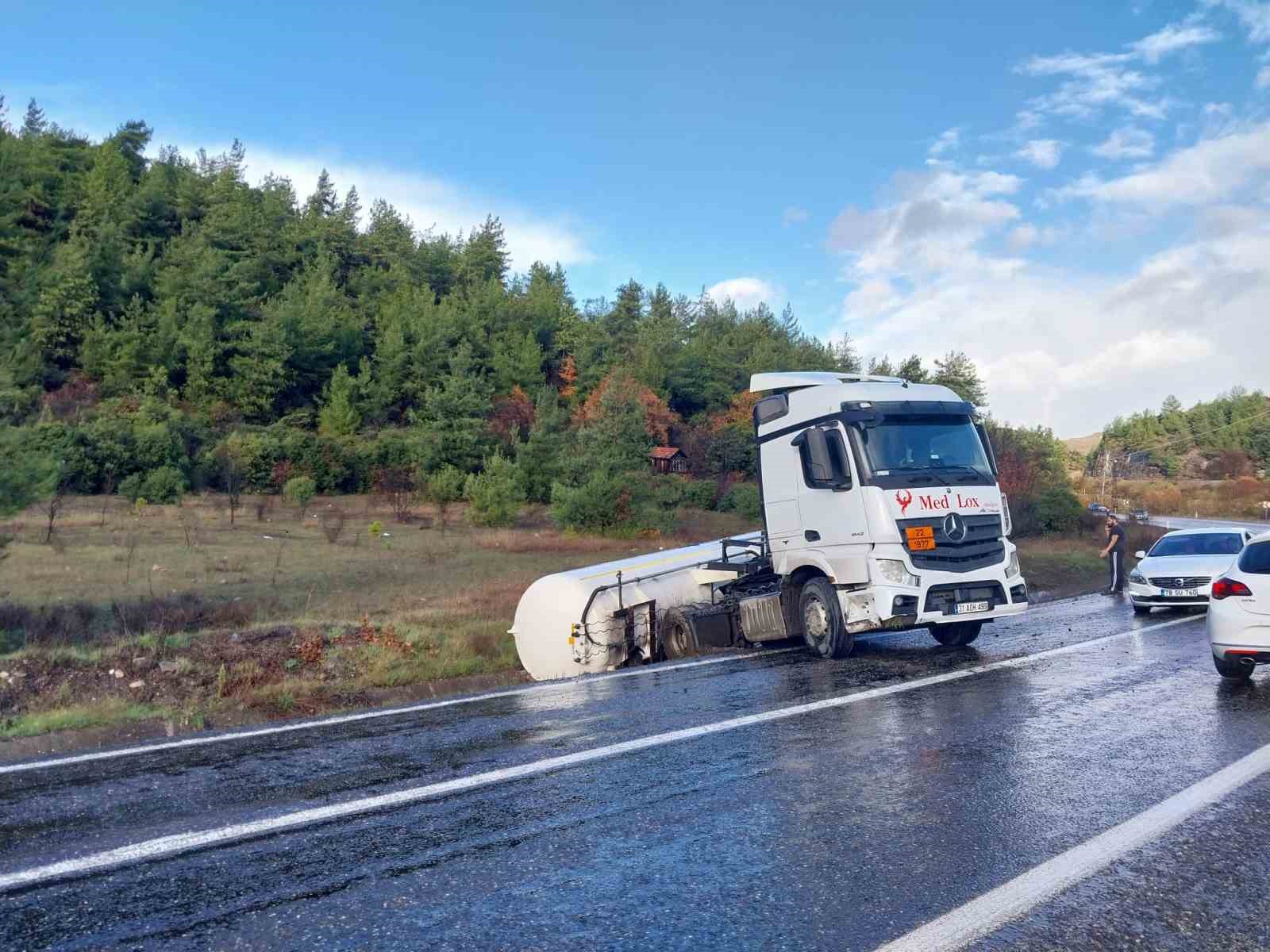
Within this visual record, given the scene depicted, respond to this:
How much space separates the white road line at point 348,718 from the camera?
7328mm

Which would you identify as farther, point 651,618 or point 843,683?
point 651,618

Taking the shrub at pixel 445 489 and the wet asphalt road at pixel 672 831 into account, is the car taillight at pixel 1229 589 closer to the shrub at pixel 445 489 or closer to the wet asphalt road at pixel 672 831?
the wet asphalt road at pixel 672 831

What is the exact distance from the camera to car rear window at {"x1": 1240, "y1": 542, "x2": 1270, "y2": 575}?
9609 mm

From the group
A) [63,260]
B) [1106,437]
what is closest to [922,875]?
Result: [63,260]

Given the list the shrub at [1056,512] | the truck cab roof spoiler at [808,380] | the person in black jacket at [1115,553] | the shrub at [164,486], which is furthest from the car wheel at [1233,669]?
the shrub at [164,486]

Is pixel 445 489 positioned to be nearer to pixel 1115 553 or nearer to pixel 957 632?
pixel 1115 553

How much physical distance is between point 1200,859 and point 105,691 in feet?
37.9

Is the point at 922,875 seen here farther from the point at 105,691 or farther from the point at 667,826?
the point at 105,691

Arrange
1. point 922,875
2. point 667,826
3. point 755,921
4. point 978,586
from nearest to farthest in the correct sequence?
point 755,921 < point 922,875 < point 667,826 < point 978,586

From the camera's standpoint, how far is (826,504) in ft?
40.8

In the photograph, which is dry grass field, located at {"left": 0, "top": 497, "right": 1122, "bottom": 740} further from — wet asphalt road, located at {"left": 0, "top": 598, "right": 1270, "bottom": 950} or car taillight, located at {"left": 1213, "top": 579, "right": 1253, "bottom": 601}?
car taillight, located at {"left": 1213, "top": 579, "right": 1253, "bottom": 601}

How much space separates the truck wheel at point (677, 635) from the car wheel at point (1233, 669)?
244 inches

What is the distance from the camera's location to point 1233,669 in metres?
9.72

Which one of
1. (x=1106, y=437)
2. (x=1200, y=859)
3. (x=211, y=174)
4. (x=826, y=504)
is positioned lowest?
(x=1200, y=859)
